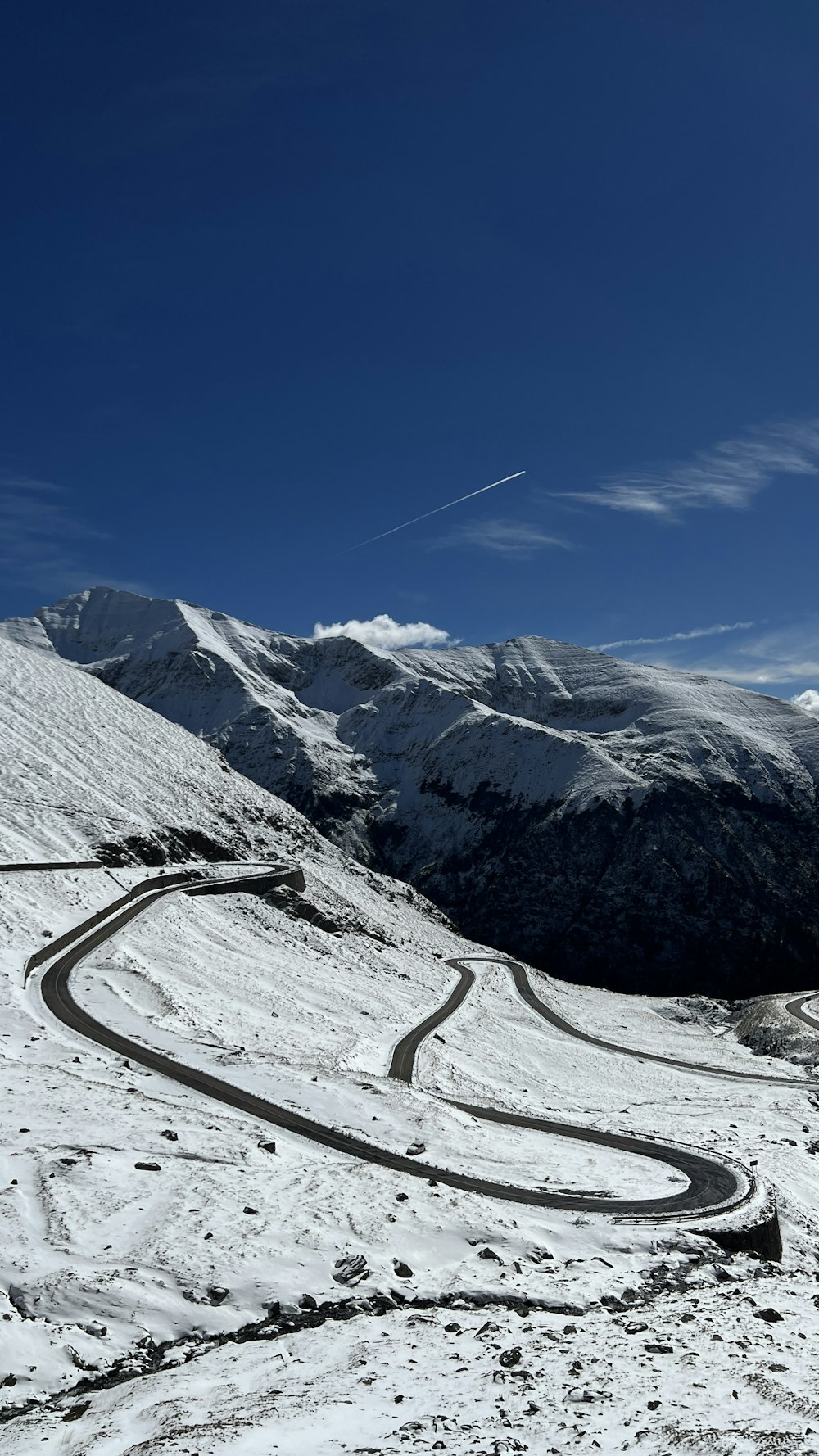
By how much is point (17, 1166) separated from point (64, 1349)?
6303mm

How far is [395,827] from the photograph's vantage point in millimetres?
186000

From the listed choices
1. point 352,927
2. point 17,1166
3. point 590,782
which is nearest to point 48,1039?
point 17,1166

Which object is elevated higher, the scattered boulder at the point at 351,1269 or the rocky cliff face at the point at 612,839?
the rocky cliff face at the point at 612,839

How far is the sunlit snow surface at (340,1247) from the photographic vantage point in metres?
12.0

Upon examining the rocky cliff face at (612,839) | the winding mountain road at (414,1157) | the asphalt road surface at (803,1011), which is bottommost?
the winding mountain road at (414,1157)

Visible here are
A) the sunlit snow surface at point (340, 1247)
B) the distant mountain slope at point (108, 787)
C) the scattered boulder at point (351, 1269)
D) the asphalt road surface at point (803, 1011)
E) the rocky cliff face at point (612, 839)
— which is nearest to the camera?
the sunlit snow surface at point (340, 1247)

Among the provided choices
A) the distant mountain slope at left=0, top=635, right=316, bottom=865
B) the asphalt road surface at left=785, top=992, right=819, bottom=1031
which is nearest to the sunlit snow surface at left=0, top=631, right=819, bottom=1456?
the distant mountain slope at left=0, top=635, right=316, bottom=865

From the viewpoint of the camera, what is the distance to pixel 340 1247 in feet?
58.4

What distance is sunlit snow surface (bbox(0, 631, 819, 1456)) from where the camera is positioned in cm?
1205

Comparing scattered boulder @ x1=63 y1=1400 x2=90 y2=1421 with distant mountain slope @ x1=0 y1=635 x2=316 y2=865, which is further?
distant mountain slope @ x1=0 y1=635 x2=316 y2=865

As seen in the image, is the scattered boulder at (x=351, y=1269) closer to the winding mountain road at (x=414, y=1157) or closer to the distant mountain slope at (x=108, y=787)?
the winding mountain road at (x=414, y=1157)

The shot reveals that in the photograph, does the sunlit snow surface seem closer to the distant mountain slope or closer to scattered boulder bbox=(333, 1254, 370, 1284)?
scattered boulder bbox=(333, 1254, 370, 1284)

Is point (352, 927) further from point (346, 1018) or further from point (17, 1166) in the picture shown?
point (17, 1166)

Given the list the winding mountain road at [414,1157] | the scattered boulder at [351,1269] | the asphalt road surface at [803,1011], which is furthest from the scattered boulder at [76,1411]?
the asphalt road surface at [803,1011]
